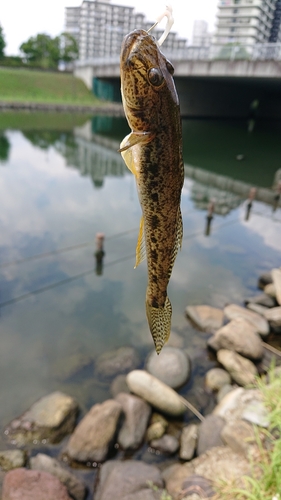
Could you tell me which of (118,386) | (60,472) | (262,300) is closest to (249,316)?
(262,300)

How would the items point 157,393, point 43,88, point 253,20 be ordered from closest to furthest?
point 157,393 < point 253,20 < point 43,88

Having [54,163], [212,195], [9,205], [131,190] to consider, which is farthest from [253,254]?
[54,163]

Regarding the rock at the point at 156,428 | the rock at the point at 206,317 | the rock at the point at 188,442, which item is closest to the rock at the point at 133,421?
the rock at the point at 156,428

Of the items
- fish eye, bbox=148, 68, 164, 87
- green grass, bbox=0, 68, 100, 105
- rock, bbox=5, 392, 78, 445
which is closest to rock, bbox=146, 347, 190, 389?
rock, bbox=5, 392, 78, 445

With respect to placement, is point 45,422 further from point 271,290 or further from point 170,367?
point 271,290

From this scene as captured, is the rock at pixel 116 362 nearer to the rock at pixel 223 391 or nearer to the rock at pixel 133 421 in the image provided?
the rock at pixel 133 421

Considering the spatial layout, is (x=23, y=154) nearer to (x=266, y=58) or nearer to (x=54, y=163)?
(x=54, y=163)

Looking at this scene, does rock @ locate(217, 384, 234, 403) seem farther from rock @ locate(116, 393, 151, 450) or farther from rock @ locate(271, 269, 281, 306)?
rock @ locate(271, 269, 281, 306)
